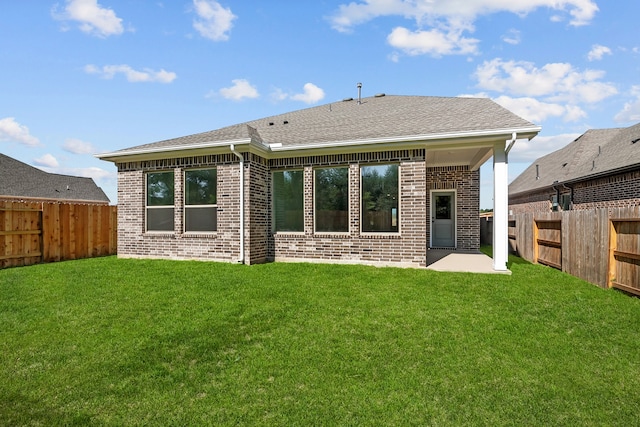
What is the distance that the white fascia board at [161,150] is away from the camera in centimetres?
824

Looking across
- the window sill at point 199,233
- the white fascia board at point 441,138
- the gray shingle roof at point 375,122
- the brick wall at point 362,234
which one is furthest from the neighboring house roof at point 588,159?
the window sill at point 199,233

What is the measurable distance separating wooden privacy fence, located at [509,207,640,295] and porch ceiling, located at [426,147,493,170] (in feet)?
7.70

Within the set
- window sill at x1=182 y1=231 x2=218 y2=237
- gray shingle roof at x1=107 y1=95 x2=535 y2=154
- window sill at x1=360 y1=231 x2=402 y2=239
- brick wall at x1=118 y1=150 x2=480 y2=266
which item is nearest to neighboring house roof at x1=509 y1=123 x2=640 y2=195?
gray shingle roof at x1=107 y1=95 x2=535 y2=154

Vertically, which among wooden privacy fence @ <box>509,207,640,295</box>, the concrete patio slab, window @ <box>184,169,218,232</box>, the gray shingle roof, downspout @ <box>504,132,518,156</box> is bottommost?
the concrete patio slab

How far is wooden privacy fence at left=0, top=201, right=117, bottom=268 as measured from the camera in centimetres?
897

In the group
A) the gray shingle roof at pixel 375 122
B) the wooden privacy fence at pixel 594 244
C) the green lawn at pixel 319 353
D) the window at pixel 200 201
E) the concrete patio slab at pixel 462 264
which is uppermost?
the gray shingle roof at pixel 375 122

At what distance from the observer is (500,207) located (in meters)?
7.61

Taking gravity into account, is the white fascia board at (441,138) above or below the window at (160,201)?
above

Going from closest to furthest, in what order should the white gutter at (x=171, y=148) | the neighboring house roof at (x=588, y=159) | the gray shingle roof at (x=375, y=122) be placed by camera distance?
the gray shingle roof at (x=375, y=122), the white gutter at (x=171, y=148), the neighboring house roof at (x=588, y=159)

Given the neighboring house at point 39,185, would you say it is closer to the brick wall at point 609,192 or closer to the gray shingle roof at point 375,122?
the gray shingle roof at point 375,122

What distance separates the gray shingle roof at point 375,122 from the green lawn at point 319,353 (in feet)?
12.3

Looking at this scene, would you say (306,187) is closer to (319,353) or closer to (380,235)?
(380,235)

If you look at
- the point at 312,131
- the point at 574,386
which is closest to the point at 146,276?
the point at 312,131

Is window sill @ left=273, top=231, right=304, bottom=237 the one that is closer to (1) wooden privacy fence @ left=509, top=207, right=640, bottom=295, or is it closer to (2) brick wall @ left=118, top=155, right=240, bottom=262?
(2) brick wall @ left=118, top=155, right=240, bottom=262
